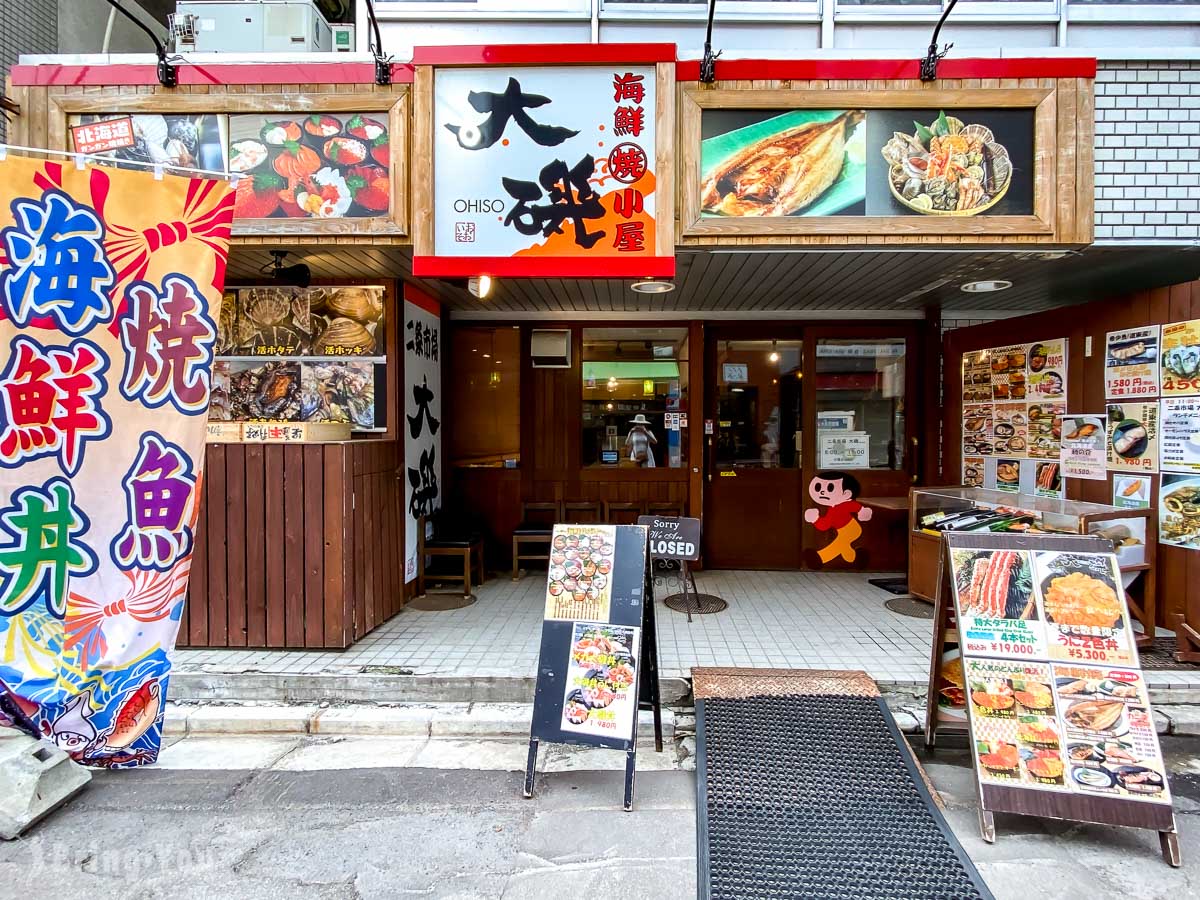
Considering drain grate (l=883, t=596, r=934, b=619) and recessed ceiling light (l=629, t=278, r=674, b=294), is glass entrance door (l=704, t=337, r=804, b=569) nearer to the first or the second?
drain grate (l=883, t=596, r=934, b=619)

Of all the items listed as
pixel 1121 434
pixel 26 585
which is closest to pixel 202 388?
pixel 26 585

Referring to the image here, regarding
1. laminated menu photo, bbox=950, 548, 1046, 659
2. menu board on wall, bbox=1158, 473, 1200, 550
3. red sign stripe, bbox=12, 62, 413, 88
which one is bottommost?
laminated menu photo, bbox=950, 548, 1046, 659

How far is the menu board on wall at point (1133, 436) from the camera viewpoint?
4.84 metres

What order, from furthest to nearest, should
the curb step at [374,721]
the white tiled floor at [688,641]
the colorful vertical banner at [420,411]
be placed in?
1. the colorful vertical banner at [420,411]
2. the white tiled floor at [688,641]
3. the curb step at [374,721]

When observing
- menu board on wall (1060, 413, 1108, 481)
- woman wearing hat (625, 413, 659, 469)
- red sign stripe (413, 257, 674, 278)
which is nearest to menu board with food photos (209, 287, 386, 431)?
red sign stripe (413, 257, 674, 278)

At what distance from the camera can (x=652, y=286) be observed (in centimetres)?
566

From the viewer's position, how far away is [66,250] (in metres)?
2.92

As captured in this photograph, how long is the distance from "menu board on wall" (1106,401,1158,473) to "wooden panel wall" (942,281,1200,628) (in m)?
0.14

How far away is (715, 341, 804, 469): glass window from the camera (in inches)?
288

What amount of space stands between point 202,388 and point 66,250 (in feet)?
2.84

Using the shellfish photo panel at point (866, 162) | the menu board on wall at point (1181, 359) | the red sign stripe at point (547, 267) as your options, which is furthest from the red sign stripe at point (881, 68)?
the menu board on wall at point (1181, 359)

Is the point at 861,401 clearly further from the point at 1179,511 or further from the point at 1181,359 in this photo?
the point at 1179,511

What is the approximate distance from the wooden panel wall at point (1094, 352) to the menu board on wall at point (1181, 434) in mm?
222

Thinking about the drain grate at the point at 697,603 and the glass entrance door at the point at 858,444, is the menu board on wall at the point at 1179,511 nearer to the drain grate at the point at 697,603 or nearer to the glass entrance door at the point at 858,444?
the glass entrance door at the point at 858,444
